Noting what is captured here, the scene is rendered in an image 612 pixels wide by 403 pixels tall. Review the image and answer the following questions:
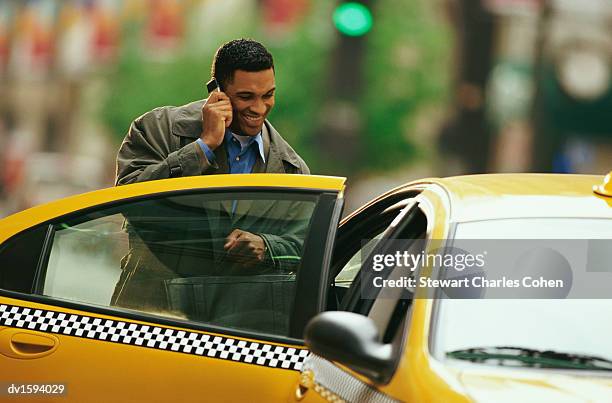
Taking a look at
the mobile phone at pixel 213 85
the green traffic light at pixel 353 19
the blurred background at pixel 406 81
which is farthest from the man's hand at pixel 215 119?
the blurred background at pixel 406 81

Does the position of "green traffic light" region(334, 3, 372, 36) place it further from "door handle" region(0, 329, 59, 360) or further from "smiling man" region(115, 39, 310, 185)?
"door handle" region(0, 329, 59, 360)

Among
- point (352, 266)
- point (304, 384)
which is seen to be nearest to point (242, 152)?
point (352, 266)

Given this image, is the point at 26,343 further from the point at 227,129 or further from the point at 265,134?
the point at 265,134

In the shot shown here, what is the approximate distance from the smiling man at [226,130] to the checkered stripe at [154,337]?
0.87 meters

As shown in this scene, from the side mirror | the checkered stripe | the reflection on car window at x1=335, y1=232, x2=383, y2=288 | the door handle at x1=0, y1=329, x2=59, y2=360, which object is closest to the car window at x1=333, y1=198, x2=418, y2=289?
the reflection on car window at x1=335, y1=232, x2=383, y2=288

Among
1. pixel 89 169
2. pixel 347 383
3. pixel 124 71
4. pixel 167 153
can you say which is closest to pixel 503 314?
pixel 347 383

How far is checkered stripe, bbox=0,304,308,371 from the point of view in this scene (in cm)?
383

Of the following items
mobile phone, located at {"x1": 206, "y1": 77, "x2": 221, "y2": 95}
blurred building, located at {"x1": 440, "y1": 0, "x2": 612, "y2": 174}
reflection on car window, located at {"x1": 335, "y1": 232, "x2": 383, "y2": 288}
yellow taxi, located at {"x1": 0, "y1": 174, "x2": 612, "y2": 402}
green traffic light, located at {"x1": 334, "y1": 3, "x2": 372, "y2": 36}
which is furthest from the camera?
blurred building, located at {"x1": 440, "y1": 0, "x2": 612, "y2": 174}

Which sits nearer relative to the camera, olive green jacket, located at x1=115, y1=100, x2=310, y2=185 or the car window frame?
the car window frame

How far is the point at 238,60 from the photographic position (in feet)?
16.9

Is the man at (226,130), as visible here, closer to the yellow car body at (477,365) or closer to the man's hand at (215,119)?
the man's hand at (215,119)

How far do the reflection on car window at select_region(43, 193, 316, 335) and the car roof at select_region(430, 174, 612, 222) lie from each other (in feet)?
1.79

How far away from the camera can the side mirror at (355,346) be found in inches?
119

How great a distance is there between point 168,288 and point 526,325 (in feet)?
4.31
